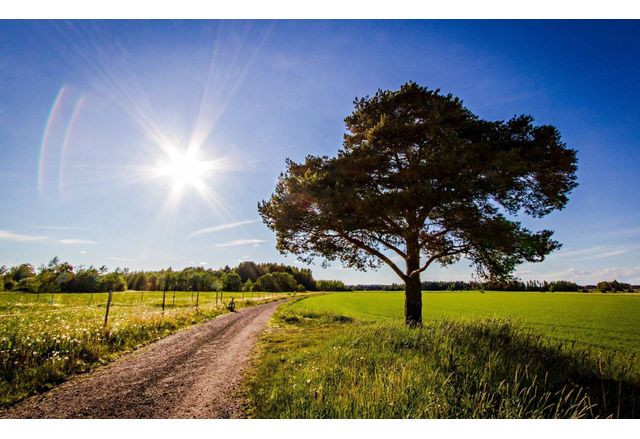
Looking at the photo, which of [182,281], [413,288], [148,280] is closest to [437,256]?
[413,288]

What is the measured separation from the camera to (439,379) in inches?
207

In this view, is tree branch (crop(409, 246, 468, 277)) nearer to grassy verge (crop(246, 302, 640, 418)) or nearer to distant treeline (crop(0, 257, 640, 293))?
grassy verge (crop(246, 302, 640, 418))

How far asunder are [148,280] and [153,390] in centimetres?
12309

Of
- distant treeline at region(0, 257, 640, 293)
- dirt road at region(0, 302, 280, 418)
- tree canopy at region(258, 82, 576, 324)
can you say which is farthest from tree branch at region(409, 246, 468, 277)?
distant treeline at region(0, 257, 640, 293)

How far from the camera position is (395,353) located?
24.5 ft

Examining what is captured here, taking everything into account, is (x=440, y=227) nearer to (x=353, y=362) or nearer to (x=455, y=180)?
A: (x=455, y=180)

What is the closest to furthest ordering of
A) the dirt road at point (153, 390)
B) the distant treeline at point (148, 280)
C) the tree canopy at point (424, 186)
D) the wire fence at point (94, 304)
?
the dirt road at point (153, 390)
the tree canopy at point (424, 186)
the wire fence at point (94, 304)
the distant treeline at point (148, 280)

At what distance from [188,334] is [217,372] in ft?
24.8

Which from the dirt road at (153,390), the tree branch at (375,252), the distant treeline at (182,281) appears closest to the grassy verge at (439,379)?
the dirt road at (153,390)

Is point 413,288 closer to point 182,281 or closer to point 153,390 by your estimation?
point 153,390

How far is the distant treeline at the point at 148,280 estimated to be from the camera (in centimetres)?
6728

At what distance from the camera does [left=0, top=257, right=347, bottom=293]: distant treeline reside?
6728 centimetres

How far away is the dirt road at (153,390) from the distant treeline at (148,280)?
127 feet

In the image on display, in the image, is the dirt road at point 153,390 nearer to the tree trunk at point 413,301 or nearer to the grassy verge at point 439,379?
the grassy verge at point 439,379
